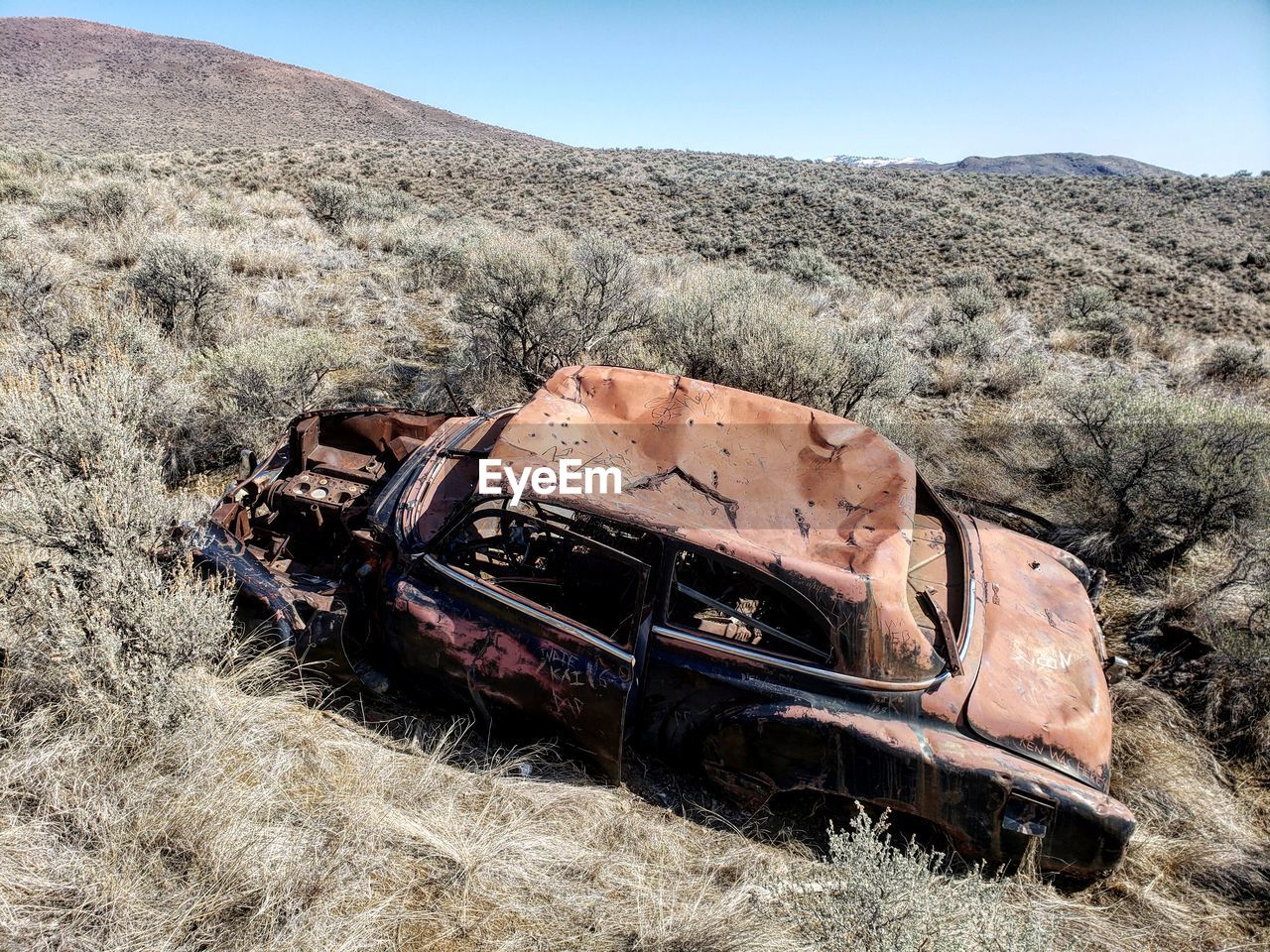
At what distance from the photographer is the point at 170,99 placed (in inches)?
1762

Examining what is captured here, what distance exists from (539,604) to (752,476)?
128 cm

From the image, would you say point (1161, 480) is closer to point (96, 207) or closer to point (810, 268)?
point (810, 268)

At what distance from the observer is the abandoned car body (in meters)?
2.38

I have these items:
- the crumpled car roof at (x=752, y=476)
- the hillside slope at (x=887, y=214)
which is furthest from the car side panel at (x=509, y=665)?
the hillside slope at (x=887, y=214)

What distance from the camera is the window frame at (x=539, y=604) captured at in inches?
102

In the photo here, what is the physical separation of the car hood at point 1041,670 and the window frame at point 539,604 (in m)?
1.40

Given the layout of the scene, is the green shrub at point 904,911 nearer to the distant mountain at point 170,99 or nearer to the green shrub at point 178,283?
the green shrub at point 178,283

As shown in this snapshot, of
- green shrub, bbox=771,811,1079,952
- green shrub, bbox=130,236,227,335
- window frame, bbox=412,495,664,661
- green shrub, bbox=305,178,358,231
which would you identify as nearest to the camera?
green shrub, bbox=771,811,1079,952

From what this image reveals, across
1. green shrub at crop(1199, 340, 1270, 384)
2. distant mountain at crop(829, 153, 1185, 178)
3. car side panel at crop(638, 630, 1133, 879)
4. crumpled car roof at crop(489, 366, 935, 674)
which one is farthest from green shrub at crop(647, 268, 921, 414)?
distant mountain at crop(829, 153, 1185, 178)

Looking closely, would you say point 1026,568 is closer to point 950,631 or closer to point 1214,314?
point 950,631

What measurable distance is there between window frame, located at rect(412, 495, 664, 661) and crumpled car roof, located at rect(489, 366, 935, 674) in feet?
0.68

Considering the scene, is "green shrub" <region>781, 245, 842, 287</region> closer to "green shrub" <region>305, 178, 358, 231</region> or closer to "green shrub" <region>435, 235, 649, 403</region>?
"green shrub" <region>435, 235, 649, 403</region>

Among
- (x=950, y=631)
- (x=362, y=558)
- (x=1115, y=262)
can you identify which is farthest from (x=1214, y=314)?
(x=362, y=558)
